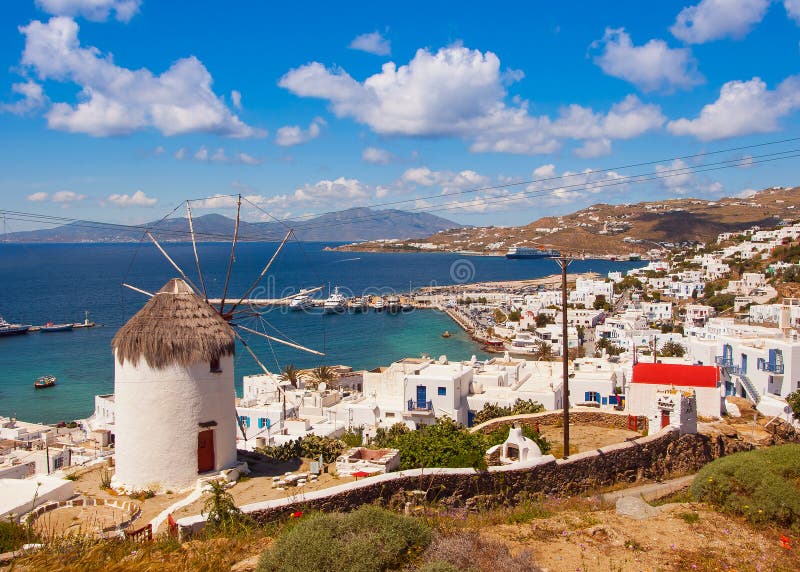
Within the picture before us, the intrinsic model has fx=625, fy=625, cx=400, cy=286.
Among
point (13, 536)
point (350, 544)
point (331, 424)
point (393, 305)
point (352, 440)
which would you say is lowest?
point (331, 424)

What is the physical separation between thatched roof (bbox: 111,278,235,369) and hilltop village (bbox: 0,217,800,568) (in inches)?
1.1

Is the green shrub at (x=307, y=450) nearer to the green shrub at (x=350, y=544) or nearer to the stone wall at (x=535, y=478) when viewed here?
the stone wall at (x=535, y=478)

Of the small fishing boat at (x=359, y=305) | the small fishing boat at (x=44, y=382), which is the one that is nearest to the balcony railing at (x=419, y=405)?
the small fishing boat at (x=44, y=382)

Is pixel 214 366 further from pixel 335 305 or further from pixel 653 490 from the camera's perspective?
pixel 335 305

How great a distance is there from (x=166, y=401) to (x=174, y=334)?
1.34 meters

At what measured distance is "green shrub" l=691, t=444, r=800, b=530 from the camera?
8.70m

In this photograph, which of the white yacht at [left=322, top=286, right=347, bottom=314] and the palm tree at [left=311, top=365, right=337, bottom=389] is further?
the white yacht at [left=322, top=286, right=347, bottom=314]

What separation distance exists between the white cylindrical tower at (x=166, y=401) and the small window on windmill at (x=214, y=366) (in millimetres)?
21

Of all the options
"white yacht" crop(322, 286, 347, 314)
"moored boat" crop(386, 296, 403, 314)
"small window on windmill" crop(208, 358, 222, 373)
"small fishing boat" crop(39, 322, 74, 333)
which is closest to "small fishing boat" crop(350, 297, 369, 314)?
"white yacht" crop(322, 286, 347, 314)

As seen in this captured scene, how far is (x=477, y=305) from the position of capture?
311ft

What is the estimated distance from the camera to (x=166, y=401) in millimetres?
12523

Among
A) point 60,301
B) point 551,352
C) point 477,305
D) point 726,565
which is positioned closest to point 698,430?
point 726,565

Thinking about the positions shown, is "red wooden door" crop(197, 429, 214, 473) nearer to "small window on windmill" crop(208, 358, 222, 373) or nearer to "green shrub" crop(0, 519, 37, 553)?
"small window on windmill" crop(208, 358, 222, 373)

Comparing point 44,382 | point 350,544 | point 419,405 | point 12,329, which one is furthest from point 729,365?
point 12,329
